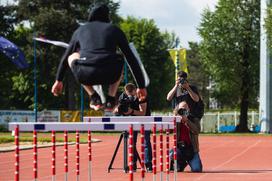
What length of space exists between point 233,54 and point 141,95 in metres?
56.8

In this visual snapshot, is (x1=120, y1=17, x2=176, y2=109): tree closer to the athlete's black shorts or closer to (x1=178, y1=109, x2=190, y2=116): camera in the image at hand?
(x1=178, y1=109, x2=190, y2=116): camera

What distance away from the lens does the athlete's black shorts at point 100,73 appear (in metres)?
7.09

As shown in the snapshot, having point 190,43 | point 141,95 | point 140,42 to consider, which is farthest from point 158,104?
point 141,95

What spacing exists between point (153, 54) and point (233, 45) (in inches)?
1200

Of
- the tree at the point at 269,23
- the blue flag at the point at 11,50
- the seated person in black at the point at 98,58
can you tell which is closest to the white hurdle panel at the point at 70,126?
the seated person in black at the point at 98,58

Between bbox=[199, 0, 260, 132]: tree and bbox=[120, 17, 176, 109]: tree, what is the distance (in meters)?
26.9

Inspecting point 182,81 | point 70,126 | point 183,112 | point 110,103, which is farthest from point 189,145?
point 110,103

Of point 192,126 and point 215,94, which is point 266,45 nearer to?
point 215,94

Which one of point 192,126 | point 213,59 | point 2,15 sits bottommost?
point 192,126

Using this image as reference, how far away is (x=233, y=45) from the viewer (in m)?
63.8

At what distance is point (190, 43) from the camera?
142 m

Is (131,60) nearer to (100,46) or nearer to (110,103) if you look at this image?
(100,46)

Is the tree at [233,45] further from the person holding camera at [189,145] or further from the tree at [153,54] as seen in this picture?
the person holding camera at [189,145]

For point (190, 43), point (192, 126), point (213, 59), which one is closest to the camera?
point (192, 126)
